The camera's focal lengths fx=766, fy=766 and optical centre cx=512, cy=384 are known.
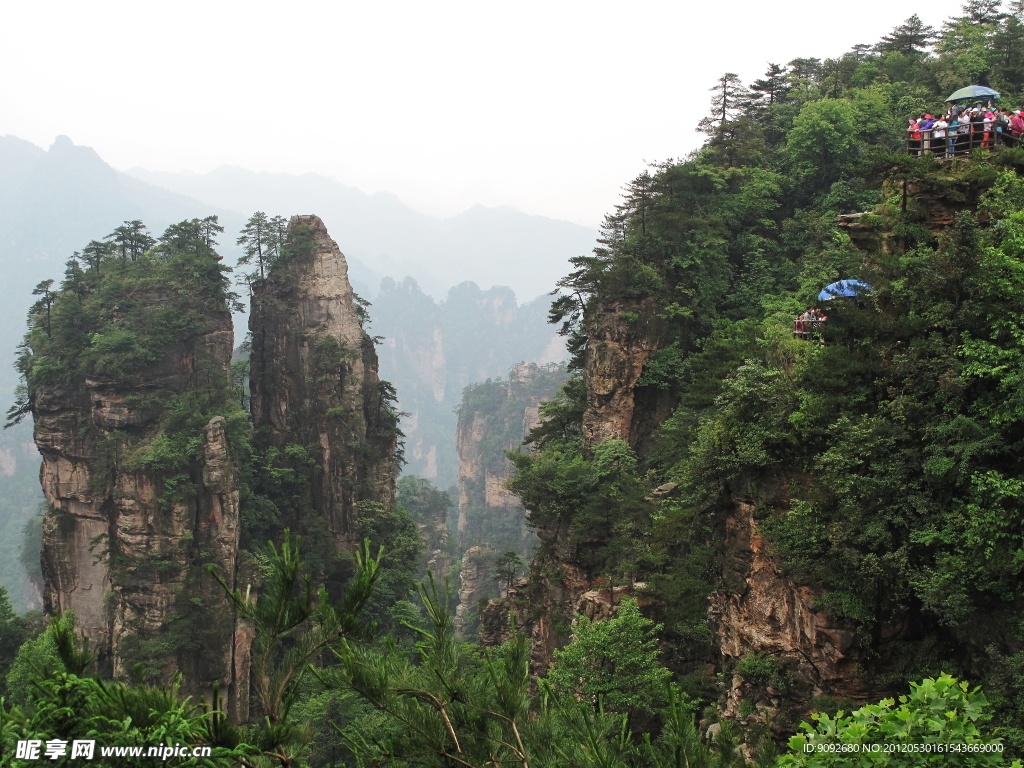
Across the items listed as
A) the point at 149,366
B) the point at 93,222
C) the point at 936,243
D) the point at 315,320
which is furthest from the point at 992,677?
the point at 93,222

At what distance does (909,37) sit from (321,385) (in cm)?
2903

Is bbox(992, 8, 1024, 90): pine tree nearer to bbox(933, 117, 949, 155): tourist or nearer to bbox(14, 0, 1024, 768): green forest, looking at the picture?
bbox(14, 0, 1024, 768): green forest

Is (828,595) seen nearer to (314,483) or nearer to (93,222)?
(314,483)

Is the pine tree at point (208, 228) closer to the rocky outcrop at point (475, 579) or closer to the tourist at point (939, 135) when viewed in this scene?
the tourist at point (939, 135)

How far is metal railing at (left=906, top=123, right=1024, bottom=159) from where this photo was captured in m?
13.2

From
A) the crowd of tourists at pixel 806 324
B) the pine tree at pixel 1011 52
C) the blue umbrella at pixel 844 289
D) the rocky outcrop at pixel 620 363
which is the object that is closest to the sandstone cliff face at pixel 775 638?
the blue umbrella at pixel 844 289

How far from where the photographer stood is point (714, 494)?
13.3 metres

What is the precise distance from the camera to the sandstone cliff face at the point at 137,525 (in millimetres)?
23953

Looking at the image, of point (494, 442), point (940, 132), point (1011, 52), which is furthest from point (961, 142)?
point (494, 442)

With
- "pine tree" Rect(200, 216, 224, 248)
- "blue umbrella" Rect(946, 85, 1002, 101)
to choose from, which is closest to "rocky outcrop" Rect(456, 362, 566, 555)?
"pine tree" Rect(200, 216, 224, 248)

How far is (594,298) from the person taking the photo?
2400 cm

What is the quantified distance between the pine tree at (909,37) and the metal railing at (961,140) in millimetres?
22524

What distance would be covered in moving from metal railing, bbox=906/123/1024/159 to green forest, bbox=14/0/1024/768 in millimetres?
530

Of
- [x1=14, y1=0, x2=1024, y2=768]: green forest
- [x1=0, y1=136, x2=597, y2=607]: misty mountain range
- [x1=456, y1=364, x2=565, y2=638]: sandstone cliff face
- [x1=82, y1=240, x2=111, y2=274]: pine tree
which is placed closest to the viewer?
[x1=14, y1=0, x2=1024, y2=768]: green forest
